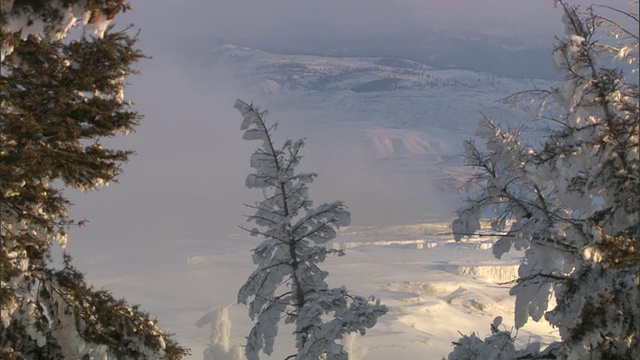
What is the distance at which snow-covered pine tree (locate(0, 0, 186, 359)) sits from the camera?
7.84 metres

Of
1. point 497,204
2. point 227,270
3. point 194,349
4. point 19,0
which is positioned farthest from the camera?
point 227,270

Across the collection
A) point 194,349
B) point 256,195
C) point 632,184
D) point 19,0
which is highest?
point 256,195

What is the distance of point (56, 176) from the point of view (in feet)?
28.0

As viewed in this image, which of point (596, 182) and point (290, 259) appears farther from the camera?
point (290, 259)

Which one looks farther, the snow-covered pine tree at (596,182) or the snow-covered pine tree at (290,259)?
the snow-covered pine tree at (290,259)

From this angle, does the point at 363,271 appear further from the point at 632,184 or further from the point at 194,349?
the point at 632,184

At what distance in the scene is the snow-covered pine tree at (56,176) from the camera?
784 cm

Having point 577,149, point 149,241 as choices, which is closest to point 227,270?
point 149,241

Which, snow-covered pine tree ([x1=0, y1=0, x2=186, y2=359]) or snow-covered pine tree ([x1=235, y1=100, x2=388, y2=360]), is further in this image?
snow-covered pine tree ([x1=235, y1=100, x2=388, y2=360])

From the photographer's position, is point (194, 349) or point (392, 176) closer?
point (194, 349)

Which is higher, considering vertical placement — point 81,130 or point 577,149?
point 81,130

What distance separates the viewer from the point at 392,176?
599ft

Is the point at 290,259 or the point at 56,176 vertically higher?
the point at 56,176

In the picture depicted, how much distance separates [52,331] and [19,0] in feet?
13.6
